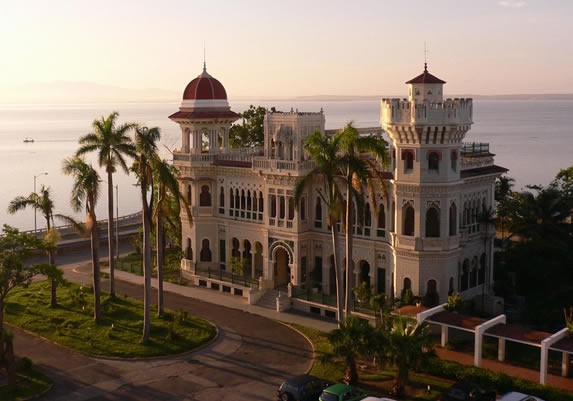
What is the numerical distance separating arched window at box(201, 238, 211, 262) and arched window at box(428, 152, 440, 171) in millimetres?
18569

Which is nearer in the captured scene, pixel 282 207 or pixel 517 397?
pixel 517 397

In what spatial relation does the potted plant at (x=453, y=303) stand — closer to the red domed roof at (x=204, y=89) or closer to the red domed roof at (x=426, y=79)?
the red domed roof at (x=426, y=79)

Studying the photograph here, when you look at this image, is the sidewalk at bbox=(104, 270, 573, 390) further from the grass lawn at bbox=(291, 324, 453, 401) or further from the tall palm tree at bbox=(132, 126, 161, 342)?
the tall palm tree at bbox=(132, 126, 161, 342)

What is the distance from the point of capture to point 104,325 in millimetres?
40562

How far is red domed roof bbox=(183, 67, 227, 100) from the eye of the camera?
5238 centimetres

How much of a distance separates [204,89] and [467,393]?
30.9m

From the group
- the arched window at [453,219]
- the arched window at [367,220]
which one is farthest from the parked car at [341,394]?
the arched window at [367,220]

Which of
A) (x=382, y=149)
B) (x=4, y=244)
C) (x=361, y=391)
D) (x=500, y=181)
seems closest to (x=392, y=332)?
(x=361, y=391)

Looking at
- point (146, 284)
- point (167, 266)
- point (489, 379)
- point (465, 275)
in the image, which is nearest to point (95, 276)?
point (146, 284)

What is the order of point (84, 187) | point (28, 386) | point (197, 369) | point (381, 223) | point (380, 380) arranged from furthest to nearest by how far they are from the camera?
point (381, 223)
point (84, 187)
point (197, 369)
point (380, 380)
point (28, 386)

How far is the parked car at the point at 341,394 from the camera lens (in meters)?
28.5

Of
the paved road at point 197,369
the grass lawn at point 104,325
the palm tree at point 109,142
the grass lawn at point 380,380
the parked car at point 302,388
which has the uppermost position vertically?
the palm tree at point 109,142

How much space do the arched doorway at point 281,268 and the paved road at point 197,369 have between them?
8031 millimetres

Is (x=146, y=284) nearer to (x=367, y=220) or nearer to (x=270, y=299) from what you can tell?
(x=270, y=299)
